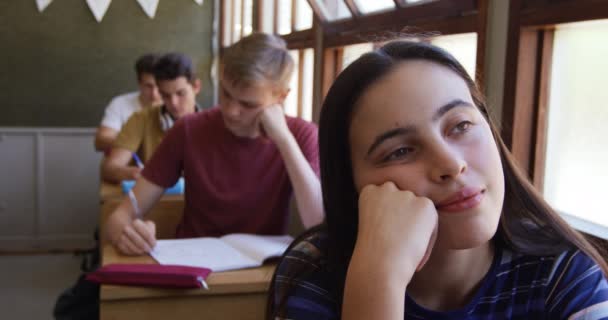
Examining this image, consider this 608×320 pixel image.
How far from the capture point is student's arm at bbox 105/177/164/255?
175 centimetres

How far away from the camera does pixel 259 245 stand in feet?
5.99

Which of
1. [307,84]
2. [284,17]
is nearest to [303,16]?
[307,84]

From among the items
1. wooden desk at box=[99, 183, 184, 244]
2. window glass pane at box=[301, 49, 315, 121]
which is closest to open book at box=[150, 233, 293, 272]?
wooden desk at box=[99, 183, 184, 244]

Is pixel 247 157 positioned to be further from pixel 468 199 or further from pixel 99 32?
pixel 99 32

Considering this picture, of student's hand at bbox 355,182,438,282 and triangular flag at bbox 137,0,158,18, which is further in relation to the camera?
triangular flag at bbox 137,0,158,18

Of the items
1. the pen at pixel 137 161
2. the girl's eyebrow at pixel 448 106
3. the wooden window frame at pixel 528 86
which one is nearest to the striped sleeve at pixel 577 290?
the girl's eyebrow at pixel 448 106

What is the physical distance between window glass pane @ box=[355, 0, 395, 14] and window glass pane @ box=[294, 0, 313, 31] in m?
0.63

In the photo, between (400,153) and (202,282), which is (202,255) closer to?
(202,282)

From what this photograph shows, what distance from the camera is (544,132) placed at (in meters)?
1.48

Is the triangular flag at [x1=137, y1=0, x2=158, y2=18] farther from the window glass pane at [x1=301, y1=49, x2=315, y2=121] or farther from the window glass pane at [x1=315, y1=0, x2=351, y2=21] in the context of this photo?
the window glass pane at [x1=315, y1=0, x2=351, y2=21]

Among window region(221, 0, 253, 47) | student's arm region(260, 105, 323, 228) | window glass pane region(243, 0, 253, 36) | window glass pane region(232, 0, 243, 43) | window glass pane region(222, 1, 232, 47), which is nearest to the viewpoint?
student's arm region(260, 105, 323, 228)

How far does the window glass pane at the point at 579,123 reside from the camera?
1.32 meters

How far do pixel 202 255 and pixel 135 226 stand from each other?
20cm

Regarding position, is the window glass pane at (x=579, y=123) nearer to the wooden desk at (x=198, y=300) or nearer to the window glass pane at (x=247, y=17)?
the wooden desk at (x=198, y=300)
